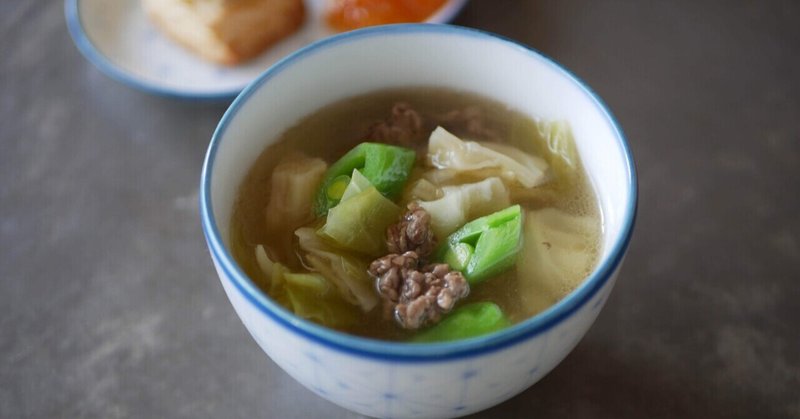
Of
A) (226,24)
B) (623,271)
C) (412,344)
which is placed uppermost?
(412,344)

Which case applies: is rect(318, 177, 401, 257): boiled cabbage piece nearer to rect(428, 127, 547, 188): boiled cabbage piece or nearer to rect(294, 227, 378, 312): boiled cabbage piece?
rect(294, 227, 378, 312): boiled cabbage piece

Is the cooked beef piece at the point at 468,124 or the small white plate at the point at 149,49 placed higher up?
the cooked beef piece at the point at 468,124

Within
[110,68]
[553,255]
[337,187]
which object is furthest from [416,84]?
[110,68]

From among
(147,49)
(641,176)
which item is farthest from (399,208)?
(147,49)

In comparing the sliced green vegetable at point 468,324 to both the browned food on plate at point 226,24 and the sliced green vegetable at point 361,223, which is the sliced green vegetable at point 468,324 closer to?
the sliced green vegetable at point 361,223

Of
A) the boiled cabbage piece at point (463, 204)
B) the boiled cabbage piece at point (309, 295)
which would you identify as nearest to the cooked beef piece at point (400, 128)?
the boiled cabbage piece at point (463, 204)

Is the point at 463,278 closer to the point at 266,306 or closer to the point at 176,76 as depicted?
the point at 266,306

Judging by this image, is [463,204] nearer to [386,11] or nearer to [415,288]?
[415,288]
